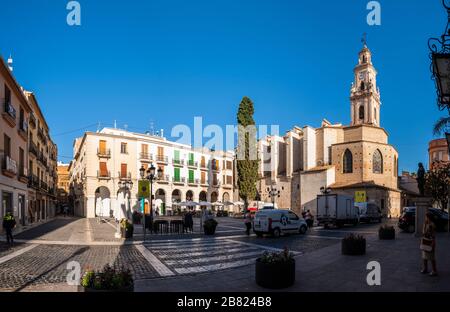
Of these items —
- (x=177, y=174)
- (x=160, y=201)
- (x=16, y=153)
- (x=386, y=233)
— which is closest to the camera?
(x=386, y=233)

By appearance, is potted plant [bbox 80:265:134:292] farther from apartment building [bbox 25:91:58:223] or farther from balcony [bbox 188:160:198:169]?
balcony [bbox 188:160:198:169]

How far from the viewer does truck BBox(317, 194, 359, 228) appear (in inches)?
1081

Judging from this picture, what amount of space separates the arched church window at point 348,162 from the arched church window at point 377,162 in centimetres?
301

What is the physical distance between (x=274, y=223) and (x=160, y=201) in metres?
36.4

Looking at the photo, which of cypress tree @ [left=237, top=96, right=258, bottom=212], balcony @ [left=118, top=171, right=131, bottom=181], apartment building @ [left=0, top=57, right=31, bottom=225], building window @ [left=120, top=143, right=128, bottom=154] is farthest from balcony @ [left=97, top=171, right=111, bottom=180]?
apartment building @ [left=0, top=57, right=31, bottom=225]

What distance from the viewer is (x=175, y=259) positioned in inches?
469

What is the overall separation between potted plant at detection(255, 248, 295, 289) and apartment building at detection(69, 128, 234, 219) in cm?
3592

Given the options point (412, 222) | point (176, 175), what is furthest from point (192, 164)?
point (412, 222)

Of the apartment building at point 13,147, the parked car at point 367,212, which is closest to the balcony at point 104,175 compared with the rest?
the apartment building at point 13,147

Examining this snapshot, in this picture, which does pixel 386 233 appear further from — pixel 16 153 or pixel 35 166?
pixel 35 166

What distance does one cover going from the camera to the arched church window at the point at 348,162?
46922mm

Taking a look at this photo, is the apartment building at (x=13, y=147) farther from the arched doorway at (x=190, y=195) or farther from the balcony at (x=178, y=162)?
the arched doorway at (x=190, y=195)

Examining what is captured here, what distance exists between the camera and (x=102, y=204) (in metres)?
49.1
